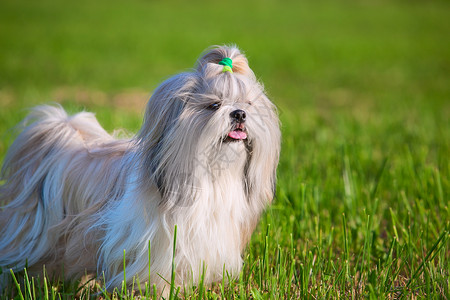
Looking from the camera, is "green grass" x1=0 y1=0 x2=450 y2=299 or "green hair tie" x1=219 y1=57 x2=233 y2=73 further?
"green grass" x1=0 y1=0 x2=450 y2=299

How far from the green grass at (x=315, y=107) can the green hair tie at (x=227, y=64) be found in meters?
0.33

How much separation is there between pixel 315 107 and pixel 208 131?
21.5 feet

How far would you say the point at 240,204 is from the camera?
2344mm

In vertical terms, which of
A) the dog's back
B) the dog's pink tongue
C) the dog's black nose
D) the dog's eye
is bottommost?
the dog's back

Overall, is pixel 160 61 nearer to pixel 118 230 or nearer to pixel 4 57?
pixel 4 57

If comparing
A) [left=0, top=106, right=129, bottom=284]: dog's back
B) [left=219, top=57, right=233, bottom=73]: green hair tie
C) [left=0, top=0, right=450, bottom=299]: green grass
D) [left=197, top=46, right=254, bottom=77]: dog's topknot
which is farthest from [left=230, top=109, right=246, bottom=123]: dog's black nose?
[left=0, top=106, right=129, bottom=284]: dog's back

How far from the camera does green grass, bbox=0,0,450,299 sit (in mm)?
2602

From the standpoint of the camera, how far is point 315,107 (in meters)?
8.47

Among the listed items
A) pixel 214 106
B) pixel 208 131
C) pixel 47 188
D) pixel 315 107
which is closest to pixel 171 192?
pixel 208 131

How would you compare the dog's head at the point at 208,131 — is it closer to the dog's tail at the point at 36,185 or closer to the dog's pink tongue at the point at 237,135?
the dog's pink tongue at the point at 237,135

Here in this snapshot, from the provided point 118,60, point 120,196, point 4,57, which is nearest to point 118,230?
A: point 120,196

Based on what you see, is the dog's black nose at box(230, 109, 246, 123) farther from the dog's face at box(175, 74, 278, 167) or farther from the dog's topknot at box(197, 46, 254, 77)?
the dog's topknot at box(197, 46, 254, 77)

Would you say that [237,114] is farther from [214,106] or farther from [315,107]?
[315,107]

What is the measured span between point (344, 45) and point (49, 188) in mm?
15940
